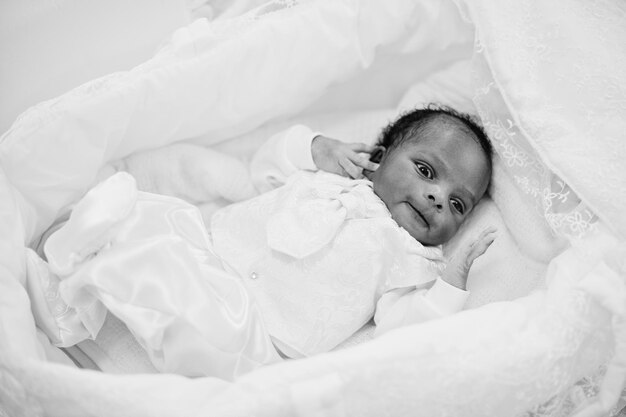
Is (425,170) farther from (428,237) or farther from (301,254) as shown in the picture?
(301,254)

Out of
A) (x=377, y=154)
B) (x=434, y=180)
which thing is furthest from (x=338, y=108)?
(x=434, y=180)

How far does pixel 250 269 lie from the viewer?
137cm

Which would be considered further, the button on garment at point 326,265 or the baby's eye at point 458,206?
the baby's eye at point 458,206

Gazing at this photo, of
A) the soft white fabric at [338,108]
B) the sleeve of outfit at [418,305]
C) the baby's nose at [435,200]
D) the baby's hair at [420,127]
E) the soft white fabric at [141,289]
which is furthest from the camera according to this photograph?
the baby's hair at [420,127]

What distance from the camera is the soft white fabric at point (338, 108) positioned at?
2.92 ft

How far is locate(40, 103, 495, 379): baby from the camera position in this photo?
110 centimetres

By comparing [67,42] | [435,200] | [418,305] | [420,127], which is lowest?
[418,305]

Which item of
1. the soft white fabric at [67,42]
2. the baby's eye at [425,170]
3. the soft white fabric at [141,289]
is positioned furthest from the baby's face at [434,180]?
the soft white fabric at [67,42]

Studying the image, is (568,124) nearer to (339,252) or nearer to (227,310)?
(339,252)

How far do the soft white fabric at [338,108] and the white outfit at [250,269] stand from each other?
14 centimetres

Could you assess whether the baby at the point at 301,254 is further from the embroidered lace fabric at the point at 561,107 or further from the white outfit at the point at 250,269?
the embroidered lace fabric at the point at 561,107

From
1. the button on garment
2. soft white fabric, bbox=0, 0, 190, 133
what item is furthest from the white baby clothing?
soft white fabric, bbox=0, 0, 190, 133

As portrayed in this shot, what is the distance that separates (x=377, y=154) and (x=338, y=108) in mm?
281

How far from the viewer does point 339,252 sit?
1.34m
